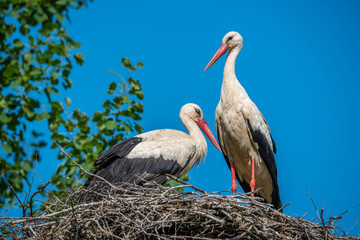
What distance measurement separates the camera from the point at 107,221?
15.6 feet

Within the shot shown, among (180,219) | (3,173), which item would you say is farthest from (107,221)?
(3,173)

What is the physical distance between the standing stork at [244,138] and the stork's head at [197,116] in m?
0.71

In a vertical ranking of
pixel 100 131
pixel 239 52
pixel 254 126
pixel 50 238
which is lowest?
pixel 50 238

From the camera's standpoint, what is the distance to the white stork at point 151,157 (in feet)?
20.5

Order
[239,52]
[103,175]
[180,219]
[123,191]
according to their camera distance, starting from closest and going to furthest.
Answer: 1. [180,219]
2. [123,191]
3. [103,175]
4. [239,52]

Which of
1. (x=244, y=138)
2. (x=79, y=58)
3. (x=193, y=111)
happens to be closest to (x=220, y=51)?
(x=193, y=111)

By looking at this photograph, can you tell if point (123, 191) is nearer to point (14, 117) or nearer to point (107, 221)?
point (107, 221)

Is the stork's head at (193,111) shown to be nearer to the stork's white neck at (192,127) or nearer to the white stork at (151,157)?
the stork's white neck at (192,127)

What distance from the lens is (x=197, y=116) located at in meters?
7.37

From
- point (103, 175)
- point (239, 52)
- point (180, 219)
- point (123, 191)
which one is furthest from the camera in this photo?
point (239, 52)

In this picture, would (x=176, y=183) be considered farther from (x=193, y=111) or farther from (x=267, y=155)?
(x=193, y=111)

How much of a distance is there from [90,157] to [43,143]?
25.8 inches

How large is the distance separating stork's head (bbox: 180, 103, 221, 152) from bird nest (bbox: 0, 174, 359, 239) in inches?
98.6

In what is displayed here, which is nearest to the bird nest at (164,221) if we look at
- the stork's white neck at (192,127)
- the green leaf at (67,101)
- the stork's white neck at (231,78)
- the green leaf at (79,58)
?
the stork's white neck at (231,78)
